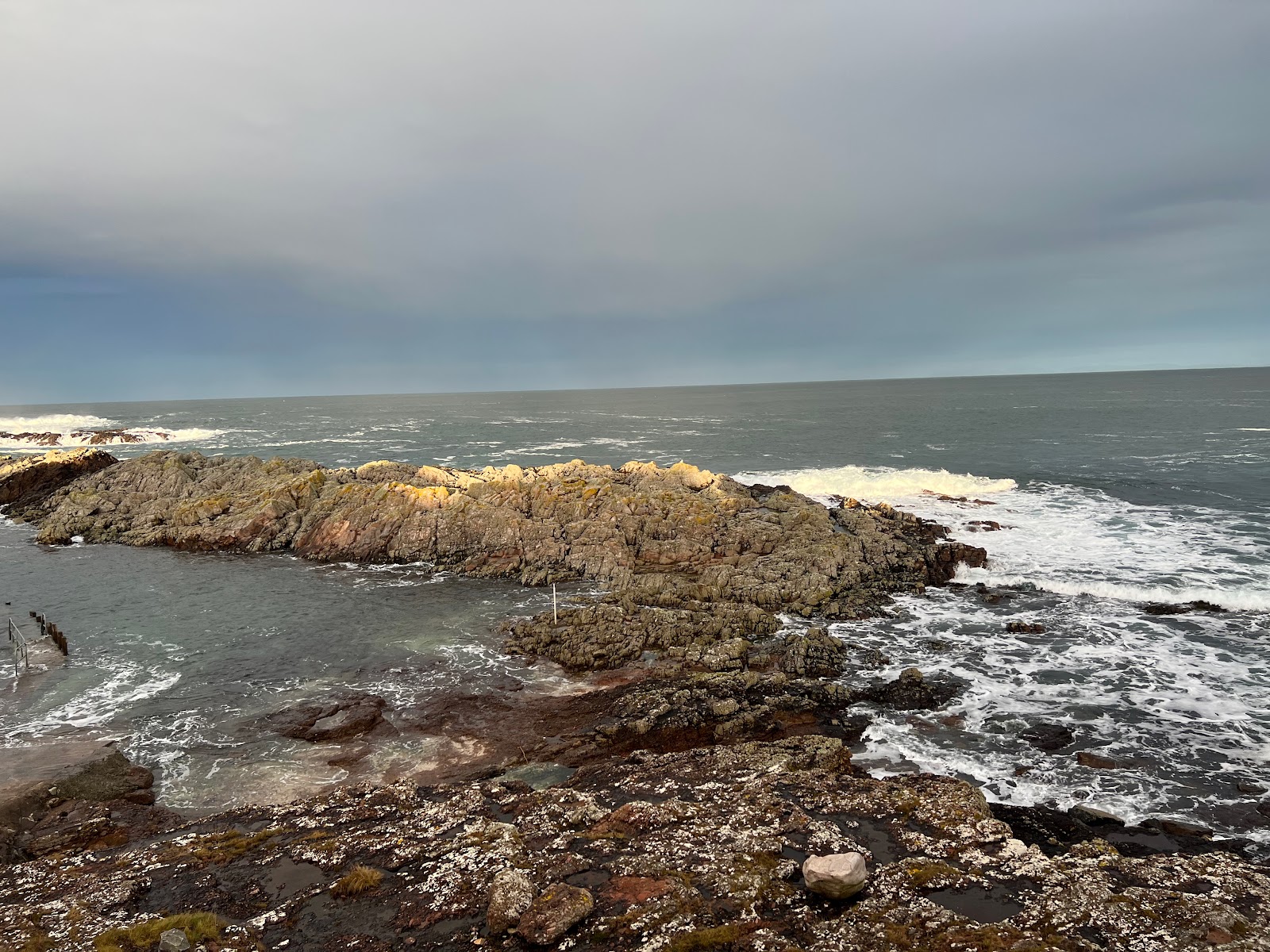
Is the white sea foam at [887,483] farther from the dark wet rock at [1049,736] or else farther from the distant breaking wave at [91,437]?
the distant breaking wave at [91,437]

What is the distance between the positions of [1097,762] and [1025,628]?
10.9 meters

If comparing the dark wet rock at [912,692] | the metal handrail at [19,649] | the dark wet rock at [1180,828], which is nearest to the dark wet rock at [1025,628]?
the dark wet rock at [912,692]

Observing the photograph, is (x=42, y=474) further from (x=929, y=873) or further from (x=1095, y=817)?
(x=1095, y=817)

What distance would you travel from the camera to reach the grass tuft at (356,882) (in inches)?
495

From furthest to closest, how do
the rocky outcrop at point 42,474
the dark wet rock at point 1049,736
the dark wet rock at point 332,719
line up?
the rocky outcrop at point 42,474 → the dark wet rock at point 332,719 → the dark wet rock at point 1049,736

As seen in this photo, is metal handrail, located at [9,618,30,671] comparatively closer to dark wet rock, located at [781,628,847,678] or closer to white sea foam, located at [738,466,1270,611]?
dark wet rock, located at [781,628,847,678]

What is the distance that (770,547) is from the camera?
38938mm

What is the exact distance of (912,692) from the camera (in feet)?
73.7

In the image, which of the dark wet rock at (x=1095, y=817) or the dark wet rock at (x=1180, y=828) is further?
the dark wet rock at (x=1095, y=817)

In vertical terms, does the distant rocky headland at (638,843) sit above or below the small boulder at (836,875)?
below

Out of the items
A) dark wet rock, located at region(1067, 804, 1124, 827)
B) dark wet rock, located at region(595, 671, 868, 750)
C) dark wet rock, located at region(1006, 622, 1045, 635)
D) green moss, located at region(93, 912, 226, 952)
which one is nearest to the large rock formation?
dark wet rock, located at region(595, 671, 868, 750)

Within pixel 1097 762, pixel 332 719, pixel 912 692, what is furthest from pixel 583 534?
pixel 1097 762

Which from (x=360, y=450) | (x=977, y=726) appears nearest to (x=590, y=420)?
(x=360, y=450)

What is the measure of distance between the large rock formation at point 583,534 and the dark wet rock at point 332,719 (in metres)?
6.73
